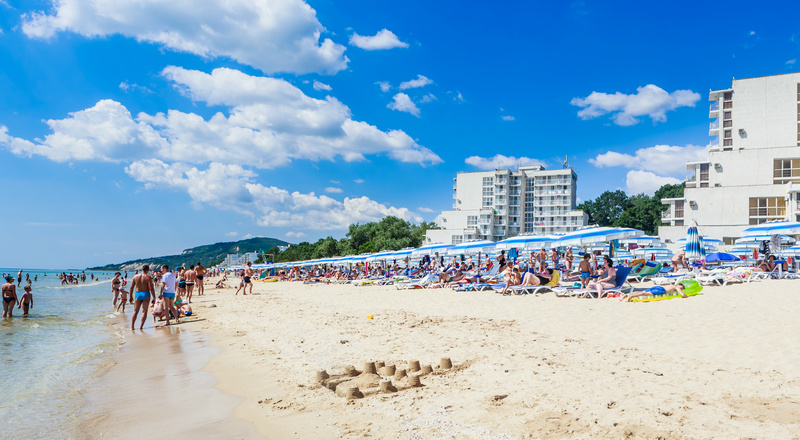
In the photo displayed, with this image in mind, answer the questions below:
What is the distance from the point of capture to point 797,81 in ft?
155

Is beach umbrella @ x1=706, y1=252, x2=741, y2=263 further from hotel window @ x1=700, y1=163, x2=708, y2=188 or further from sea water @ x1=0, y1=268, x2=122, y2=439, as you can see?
hotel window @ x1=700, y1=163, x2=708, y2=188

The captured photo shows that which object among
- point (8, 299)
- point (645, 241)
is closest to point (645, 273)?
point (645, 241)

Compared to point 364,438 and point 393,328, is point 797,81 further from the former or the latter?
point 364,438

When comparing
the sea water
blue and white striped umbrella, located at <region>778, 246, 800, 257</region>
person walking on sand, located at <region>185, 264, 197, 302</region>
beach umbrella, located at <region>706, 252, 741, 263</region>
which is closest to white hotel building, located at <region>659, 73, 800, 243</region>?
blue and white striped umbrella, located at <region>778, 246, 800, 257</region>

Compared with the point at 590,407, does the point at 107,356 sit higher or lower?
lower

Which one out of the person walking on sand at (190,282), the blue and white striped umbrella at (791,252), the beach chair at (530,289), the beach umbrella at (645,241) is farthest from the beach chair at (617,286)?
the beach umbrella at (645,241)

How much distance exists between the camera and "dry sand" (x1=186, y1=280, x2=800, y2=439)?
329 cm

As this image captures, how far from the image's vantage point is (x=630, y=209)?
70.1 meters

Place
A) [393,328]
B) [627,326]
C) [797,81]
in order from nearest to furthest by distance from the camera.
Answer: [627,326] < [393,328] < [797,81]

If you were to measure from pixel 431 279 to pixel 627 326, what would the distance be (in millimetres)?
11728

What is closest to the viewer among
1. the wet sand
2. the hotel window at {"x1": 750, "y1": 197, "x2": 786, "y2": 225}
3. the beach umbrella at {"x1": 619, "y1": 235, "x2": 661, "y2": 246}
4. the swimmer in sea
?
the wet sand

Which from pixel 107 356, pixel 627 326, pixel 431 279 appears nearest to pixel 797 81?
pixel 431 279

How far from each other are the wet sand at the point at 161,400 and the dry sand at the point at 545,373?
0.21 meters

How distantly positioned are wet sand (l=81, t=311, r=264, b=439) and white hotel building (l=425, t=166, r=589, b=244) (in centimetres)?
6788
